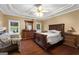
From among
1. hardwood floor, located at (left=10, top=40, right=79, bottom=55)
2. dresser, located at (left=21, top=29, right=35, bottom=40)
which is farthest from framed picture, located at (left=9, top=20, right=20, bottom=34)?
hardwood floor, located at (left=10, top=40, right=79, bottom=55)

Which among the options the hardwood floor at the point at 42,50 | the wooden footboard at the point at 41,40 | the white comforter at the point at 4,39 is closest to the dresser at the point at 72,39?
the hardwood floor at the point at 42,50

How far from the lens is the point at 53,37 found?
223 centimetres

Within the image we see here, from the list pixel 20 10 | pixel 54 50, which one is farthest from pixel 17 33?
pixel 54 50

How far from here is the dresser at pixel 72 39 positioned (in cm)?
221

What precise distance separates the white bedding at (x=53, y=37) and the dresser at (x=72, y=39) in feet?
0.42

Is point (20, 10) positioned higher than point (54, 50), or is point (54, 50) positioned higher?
point (20, 10)

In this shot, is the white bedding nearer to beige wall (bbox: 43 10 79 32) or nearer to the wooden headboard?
the wooden headboard

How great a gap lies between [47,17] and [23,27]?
550 millimetres

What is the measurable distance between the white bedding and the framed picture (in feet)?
2.01

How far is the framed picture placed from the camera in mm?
2300

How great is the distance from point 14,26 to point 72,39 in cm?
122

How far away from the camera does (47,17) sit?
2.35m
